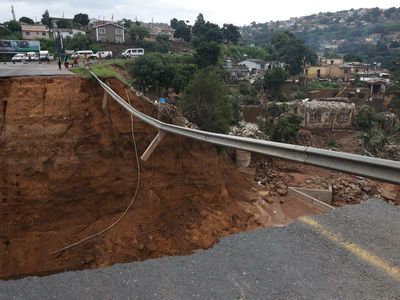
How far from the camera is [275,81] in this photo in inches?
1704

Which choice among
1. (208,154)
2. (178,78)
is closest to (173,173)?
(208,154)

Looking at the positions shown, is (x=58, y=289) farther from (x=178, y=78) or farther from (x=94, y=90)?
(x=178, y=78)

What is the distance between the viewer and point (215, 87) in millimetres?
18891

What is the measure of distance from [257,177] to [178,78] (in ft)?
59.0

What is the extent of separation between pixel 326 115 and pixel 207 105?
19346 millimetres

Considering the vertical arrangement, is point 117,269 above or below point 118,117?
below

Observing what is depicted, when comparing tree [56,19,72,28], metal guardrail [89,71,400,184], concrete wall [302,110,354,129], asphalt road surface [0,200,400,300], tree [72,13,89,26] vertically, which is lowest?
concrete wall [302,110,354,129]

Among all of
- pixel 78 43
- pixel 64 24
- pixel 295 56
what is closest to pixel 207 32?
pixel 295 56

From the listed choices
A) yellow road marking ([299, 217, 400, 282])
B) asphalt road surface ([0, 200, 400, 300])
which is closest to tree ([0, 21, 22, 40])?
asphalt road surface ([0, 200, 400, 300])

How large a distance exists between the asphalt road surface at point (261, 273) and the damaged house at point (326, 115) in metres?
24.4

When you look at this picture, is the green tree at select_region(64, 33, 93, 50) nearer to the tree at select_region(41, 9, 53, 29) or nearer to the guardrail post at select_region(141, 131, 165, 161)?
the tree at select_region(41, 9, 53, 29)

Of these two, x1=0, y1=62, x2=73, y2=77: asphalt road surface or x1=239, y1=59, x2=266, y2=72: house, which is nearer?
x1=0, y1=62, x2=73, y2=77: asphalt road surface

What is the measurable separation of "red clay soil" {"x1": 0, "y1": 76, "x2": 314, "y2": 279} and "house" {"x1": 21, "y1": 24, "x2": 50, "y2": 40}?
159ft

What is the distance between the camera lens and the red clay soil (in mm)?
8773
